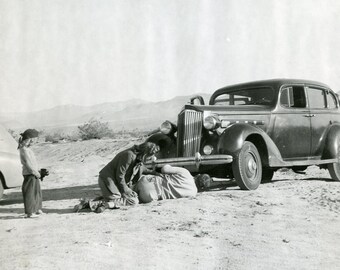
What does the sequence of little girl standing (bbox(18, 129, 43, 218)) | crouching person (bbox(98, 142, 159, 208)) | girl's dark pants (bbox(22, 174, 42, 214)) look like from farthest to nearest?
crouching person (bbox(98, 142, 159, 208)) → little girl standing (bbox(18, 129, 43, 218)) → girl's dark pants (bbox(22, 174, 42, 214))

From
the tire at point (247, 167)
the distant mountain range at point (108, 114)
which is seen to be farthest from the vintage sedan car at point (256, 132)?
the distant mountain range at point (108, 114)

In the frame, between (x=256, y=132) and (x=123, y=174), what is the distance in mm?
2330

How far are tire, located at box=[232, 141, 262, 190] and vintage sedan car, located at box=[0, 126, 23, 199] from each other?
3.47 m

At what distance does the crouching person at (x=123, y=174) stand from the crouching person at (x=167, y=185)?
7.7 inches

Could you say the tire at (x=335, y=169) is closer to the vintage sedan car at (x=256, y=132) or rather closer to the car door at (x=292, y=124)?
the vintage sedan car at (x=256, y=132)

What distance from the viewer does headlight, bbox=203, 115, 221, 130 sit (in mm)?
Result: 7434

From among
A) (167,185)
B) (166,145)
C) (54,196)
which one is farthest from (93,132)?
(167,185)

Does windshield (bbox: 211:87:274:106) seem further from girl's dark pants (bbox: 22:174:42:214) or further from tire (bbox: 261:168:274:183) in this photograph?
girl's dark pants (bbox: 22:174:42:214)

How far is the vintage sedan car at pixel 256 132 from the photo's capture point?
7270 mm

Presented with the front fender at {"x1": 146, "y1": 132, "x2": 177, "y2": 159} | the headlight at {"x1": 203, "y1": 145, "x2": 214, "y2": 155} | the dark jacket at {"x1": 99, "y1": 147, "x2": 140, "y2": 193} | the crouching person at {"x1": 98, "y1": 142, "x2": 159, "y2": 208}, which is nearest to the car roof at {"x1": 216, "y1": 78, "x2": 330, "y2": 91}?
the front fender at {"x1": 146, "y1": 132, "x2": 177, "y2": 159}

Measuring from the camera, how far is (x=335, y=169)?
29.2 ft

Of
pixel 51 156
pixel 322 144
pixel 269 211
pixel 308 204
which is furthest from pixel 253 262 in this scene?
pixel 51 156

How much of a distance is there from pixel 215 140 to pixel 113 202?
6.73 feet

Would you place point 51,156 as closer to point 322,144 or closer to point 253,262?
point 322,144
